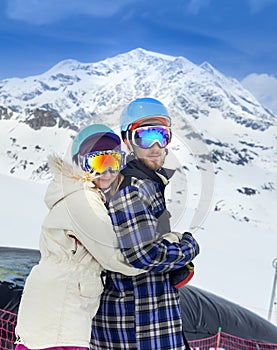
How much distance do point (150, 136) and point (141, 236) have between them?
33 cm

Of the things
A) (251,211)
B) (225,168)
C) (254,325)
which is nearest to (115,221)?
(254,325)

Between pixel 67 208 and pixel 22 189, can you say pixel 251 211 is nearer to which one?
pixel 22 189

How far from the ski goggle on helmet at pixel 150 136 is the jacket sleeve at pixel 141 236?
18 cm

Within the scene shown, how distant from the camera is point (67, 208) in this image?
1497 mm

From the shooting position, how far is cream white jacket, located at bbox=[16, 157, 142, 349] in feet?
4.94

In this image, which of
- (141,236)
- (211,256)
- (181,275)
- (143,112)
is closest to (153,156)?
(143,112)

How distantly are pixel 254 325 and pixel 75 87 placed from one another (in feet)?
625

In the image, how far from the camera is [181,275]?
4.86 feet

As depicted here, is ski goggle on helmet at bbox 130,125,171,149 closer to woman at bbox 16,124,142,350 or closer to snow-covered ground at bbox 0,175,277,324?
woman at bbox 16,124,142,350

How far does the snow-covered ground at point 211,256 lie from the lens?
8.54m

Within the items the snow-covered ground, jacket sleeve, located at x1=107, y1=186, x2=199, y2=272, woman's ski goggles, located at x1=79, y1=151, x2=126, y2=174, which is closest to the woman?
woman's ski goggles, located at x1=79, y1=151, x2=126, y2=174

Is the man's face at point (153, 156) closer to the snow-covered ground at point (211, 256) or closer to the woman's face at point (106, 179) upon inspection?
the woman's face at point (106, 179)

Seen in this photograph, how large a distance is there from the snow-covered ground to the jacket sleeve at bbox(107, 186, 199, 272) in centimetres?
553

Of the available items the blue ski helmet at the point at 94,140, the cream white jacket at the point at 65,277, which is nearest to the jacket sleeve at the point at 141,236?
the cream white jacket at the point at 65,277
